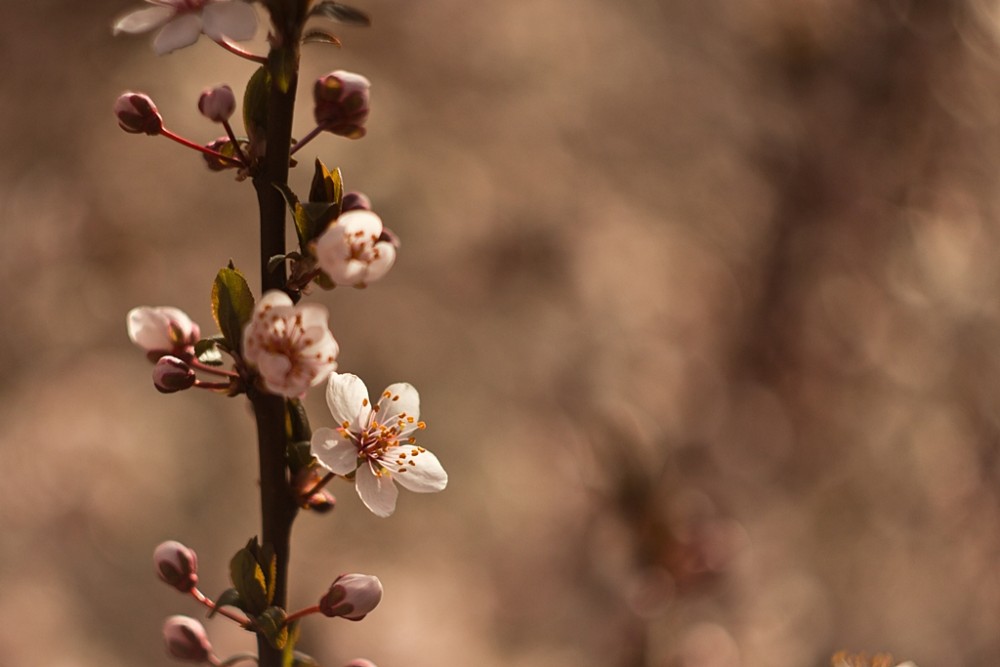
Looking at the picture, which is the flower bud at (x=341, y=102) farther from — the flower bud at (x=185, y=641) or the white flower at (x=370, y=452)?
the flower bud at (x=185, y=641)

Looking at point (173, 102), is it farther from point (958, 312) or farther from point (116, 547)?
point (958, 312)

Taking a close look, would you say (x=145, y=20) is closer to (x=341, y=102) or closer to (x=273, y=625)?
(x=341, y=102)

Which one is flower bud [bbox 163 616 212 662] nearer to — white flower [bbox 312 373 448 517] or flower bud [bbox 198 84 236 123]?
white flower [bbox 312 373 448 517]

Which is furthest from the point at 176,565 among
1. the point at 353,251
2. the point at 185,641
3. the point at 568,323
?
the point at 568,323

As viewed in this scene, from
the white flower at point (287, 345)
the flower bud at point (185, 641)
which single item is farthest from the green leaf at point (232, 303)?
the flower bud at point (185, 641)

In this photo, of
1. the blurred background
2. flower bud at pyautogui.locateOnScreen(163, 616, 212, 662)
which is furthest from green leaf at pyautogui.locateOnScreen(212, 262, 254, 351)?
the blurred background

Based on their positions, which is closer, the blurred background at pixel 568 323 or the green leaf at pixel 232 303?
the green leaf at pixel 232 303

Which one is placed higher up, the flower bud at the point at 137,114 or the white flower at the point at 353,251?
the flower bud at the point at 137,114
